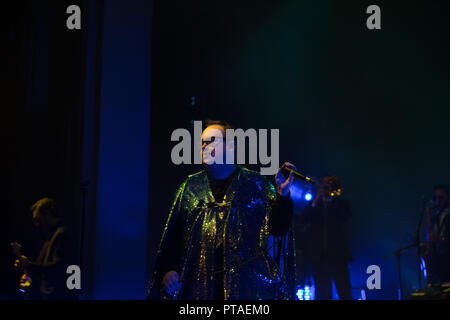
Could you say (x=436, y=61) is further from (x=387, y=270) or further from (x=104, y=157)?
(x=104, y=157)

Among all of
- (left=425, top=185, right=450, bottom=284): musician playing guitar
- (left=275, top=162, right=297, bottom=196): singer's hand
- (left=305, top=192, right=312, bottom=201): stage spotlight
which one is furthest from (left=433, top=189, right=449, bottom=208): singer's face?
(left=275, top=162, right=297, bottom=196): singer's hand

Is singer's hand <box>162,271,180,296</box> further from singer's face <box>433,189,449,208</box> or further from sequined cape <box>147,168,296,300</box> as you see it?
singer's face <box>433,189,449,208</box>

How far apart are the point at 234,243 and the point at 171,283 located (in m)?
0.42

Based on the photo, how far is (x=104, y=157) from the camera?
4219mm

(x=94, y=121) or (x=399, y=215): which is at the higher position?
(x=94, y=121)

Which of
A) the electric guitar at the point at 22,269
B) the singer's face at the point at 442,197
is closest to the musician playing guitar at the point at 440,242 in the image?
the singer's face at the point at 442,197

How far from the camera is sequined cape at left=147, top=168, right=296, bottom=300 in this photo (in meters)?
2.60

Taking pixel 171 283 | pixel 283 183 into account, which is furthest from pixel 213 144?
pixel 171 283

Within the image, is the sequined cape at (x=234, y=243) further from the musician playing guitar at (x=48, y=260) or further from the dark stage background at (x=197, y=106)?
the musician playing guitar at (x=48, y=260)

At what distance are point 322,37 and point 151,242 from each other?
460 centimetres

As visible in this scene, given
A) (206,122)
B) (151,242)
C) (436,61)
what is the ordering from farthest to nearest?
(436,61)
(151,242)
(206,122)

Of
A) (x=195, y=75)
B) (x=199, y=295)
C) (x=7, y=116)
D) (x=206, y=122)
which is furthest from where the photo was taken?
(x=195, y=75)

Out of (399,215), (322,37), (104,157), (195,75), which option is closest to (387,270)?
(399,215)

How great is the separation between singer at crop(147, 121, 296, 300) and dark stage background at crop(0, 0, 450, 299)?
143 cm
